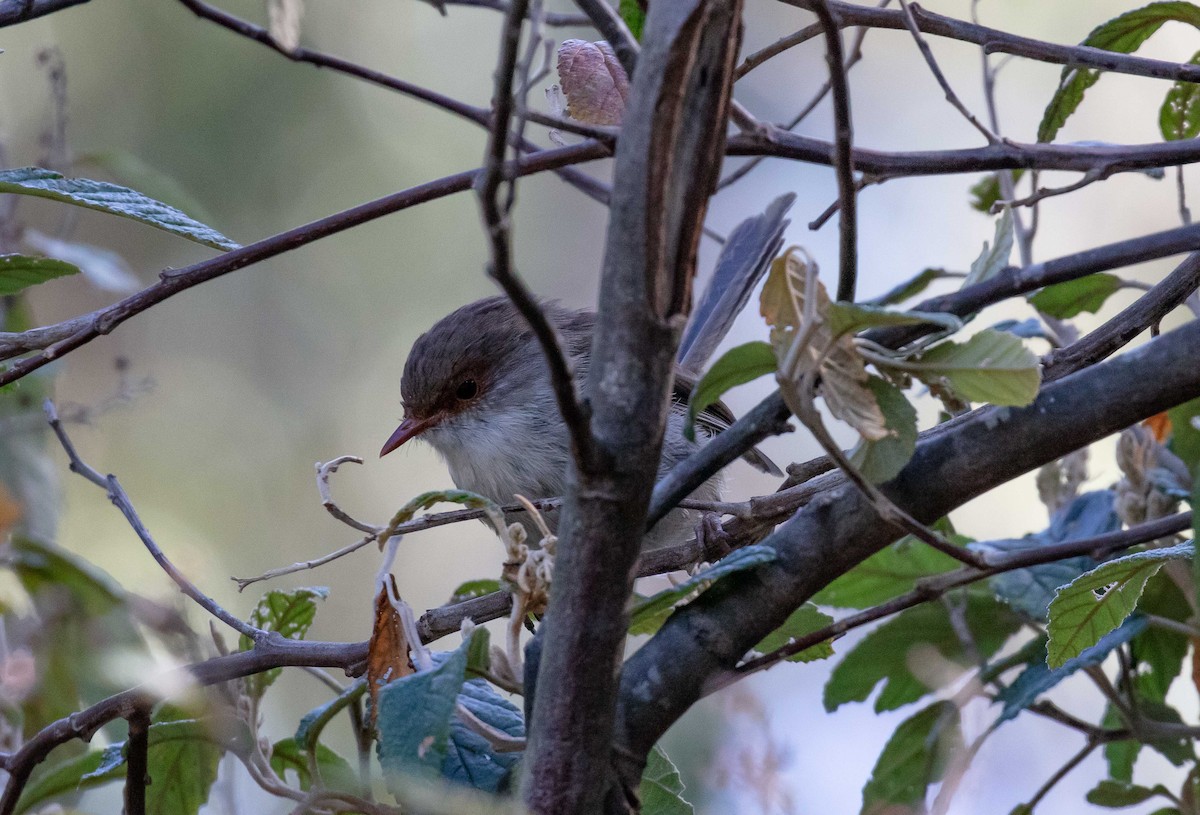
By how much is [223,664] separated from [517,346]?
244 cm

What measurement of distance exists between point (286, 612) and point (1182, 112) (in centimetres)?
192

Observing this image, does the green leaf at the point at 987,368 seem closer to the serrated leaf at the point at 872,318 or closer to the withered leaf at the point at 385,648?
the serrated leaf at the point at 872,318

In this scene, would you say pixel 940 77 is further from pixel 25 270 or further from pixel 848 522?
pixel 25 270

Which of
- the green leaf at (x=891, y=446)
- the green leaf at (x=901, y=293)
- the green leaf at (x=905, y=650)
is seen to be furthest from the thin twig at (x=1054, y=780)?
the green leaf at (x=891, y=446)

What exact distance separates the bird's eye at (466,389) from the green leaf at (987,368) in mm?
2793

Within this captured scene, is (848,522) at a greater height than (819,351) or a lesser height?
lesser

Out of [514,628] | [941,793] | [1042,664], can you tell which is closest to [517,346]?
[1042,664]

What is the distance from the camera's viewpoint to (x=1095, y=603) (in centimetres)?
180

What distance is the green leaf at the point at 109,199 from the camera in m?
1.72

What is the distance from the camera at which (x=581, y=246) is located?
7.02 m

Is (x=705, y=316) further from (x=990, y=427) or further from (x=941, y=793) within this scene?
(x=990, y=427)

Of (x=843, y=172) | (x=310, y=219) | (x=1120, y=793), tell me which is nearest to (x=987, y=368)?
(x=843, y=172)

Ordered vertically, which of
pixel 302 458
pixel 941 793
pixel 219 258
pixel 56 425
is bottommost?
pixel 941 793

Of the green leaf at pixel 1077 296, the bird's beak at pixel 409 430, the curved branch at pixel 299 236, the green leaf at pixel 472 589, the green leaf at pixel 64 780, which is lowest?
the green leaf at pixel 64 780
